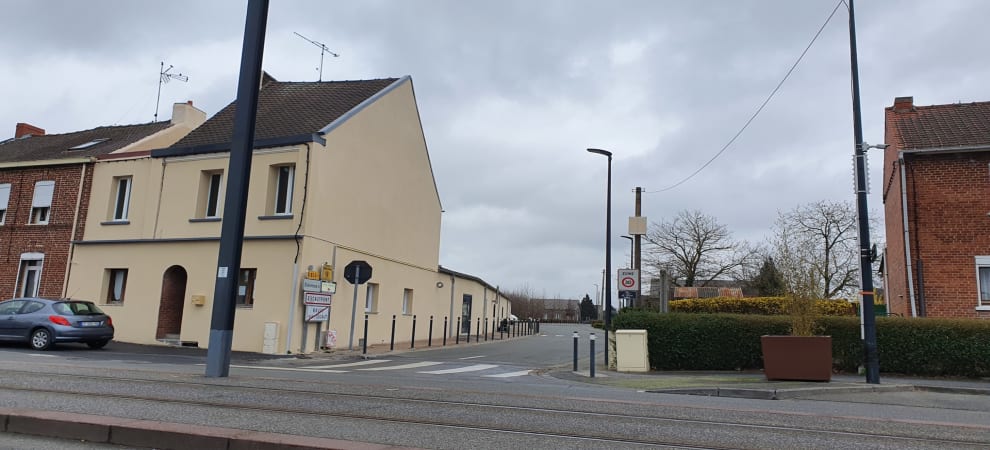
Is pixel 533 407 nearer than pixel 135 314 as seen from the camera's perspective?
Yes

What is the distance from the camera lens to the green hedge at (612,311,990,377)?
565 inches

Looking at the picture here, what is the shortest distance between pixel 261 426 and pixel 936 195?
19.8m

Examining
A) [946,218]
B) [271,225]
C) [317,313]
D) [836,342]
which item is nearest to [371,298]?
[317,313]

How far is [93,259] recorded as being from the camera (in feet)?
72.7

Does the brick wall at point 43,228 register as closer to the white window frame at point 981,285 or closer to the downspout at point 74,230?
the downspout at point 74,230

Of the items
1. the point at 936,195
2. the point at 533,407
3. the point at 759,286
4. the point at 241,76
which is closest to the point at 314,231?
the point at 241,76

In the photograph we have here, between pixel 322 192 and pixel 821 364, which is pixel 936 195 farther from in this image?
pixel 322 192

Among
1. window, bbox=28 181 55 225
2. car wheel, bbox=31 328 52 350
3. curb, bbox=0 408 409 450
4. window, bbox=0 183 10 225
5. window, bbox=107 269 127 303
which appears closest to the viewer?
curb, bbox=0 408 409 450

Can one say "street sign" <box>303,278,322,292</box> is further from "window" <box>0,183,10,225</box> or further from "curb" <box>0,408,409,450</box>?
"window" <box>0,183,10,225</box>

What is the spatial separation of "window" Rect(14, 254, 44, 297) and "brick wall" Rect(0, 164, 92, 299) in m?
0.17

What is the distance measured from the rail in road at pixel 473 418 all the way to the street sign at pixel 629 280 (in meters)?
9.56

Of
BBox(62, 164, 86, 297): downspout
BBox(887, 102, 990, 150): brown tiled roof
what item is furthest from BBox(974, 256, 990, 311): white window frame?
→ BBox(62, 164, 86, 297): downspout

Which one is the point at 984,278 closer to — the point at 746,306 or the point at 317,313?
the point at 746,306

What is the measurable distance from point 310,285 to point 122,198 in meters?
9.08
